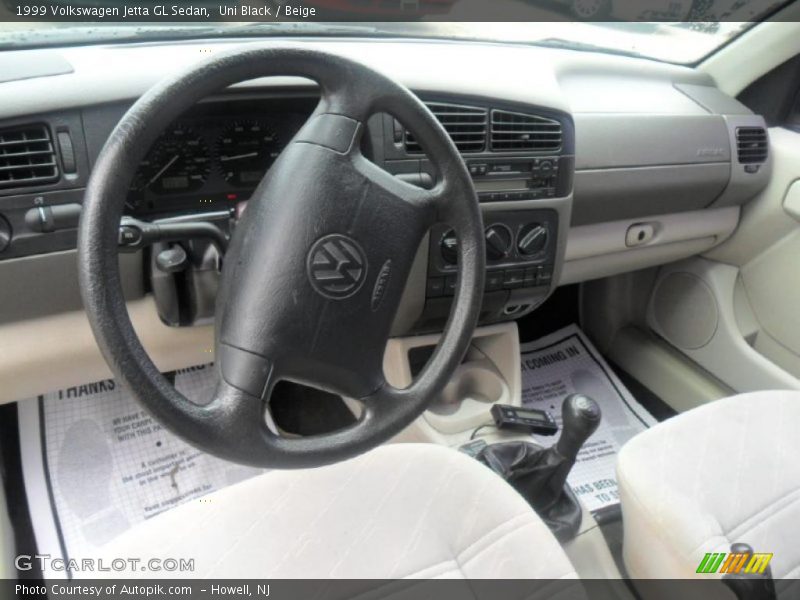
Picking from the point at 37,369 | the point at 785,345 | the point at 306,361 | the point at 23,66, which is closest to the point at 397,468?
the point at 306,361

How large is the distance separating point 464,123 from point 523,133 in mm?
130

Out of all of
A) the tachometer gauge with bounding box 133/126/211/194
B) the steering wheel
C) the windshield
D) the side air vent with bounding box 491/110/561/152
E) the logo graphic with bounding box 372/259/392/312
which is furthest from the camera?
the side air vent with bounding box 491/110/561/152

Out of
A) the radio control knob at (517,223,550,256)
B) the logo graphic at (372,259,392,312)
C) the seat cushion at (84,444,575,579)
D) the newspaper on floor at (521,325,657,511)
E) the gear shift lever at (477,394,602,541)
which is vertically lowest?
the newspaper on floor at (521,325,657,511)

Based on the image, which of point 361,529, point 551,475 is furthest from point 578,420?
point 361,529

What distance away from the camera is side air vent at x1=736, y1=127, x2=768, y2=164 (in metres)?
1.52

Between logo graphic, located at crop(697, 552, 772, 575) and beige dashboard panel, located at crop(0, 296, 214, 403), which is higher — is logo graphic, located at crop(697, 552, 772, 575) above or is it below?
below

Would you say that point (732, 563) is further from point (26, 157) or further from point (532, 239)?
point (26, 157)

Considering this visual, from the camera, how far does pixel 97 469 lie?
4.12 ft

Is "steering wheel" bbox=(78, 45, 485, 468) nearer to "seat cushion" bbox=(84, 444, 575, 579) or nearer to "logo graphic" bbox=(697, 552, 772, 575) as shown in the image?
"seat cushion" bbox=(84, 444, 575, 579)

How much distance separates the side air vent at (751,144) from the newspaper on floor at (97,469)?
1.31m

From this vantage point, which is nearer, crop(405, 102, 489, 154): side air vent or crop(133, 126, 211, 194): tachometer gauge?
crop(133, 126, 211, 194): tachometer gauge

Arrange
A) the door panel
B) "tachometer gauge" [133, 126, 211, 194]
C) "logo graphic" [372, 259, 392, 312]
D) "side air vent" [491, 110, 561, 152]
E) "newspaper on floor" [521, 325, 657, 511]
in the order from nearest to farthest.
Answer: "logo graphic" [372, 259, 392, 312]
"tachometer gauge" [133, 126, 211, 194]
"side air vent" [491, 110, 561, 152]
"newspaper on floor" [521, 325, 657, 511]
the door panel

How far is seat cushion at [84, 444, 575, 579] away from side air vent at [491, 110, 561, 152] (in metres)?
0.56

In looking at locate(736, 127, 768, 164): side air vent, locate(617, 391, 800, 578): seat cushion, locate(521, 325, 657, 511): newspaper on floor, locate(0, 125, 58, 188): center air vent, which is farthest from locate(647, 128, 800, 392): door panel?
locate(0, 125, 58, 188): center air vent
